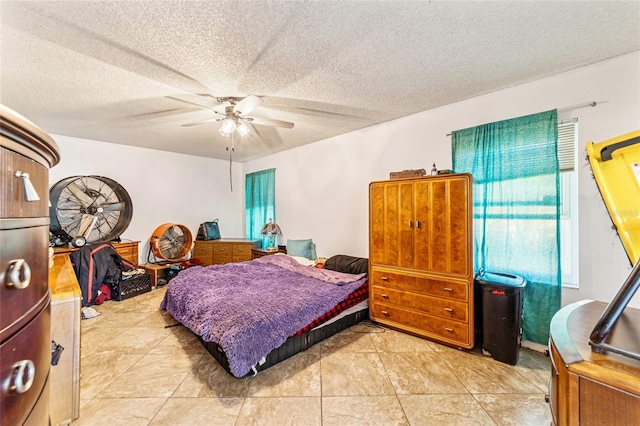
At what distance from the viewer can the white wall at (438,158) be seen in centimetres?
203

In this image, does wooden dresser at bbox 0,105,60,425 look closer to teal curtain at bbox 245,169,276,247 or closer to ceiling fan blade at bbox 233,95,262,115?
ceiling fan blade at bbox 233,95,262,115

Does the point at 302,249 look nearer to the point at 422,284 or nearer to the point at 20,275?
the point at 422,284

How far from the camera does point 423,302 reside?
8.45ft

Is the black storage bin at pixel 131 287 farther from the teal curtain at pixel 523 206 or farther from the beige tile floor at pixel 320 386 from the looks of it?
the teal curtain at pixel 523 206

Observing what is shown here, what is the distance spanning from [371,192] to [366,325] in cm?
152

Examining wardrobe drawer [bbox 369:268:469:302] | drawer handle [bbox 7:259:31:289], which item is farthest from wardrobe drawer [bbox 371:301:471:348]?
drawer handle [bbox 7:259:31:289]

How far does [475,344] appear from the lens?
2432 mm

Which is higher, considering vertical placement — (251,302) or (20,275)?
(20,275)

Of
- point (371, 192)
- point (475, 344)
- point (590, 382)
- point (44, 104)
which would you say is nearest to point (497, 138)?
point (371, 192)

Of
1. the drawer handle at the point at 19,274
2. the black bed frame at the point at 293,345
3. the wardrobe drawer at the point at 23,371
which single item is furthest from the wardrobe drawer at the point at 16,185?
the black bed frame at the point at 293,345

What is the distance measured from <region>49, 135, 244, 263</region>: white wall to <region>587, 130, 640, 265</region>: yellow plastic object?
18.5 feet

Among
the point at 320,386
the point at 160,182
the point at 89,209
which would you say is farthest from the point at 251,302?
the point at 160,182

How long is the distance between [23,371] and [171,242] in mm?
4557

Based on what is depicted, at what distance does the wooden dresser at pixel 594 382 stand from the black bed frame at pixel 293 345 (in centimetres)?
182
